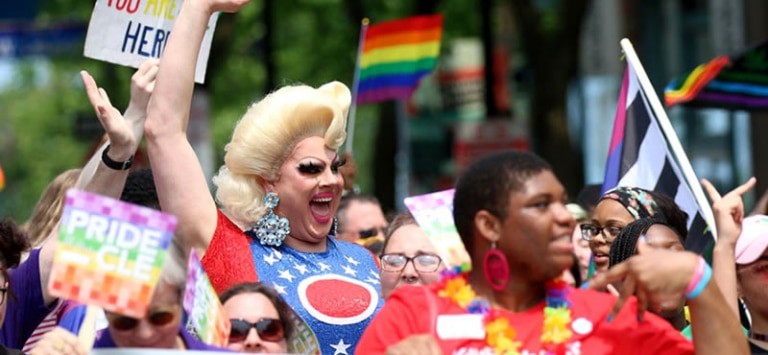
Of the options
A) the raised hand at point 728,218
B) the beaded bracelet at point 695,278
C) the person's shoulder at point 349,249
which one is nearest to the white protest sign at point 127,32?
the person's shoulder at point 349,249

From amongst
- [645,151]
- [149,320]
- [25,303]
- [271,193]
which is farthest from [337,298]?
[645,151]

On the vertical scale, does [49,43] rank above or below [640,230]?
below

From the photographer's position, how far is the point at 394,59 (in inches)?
502

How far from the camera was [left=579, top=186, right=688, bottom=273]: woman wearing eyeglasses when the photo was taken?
6.34 meters

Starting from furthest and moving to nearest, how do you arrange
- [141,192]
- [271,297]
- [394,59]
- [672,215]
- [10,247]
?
[394,59]
[141,192]
[672,215]
[10,247]
[271,297]

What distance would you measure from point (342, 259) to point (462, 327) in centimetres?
171

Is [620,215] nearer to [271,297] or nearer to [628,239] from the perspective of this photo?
[628,239]

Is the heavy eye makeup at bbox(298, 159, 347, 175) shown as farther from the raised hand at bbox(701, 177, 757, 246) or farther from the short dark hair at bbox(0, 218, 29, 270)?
the raised hand at bbox(701, 177, 757, 246)

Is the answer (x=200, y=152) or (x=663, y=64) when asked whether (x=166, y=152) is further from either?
(x=663, y=64)

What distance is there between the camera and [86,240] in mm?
3934

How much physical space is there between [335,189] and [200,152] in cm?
1555

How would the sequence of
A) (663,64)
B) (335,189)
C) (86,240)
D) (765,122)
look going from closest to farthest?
(86,240) → (335,189) → (765,122) → (663,64)

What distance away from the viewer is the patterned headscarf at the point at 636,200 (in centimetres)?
632

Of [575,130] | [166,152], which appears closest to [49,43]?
[575,130]
